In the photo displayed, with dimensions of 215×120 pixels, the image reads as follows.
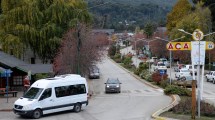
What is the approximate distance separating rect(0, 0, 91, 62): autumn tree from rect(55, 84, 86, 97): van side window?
64.4 feet

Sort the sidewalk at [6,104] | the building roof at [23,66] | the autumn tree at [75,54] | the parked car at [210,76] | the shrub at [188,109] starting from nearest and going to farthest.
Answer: the shrub at [188,109] → the sidewalk at [6,104] → the building roof at [23,66] → the autumn tree at [75,54] → the parked car at [210,76]

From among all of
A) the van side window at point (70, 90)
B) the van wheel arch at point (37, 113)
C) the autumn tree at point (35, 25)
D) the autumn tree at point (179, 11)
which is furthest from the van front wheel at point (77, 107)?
the autumn tree at point (179, 11)

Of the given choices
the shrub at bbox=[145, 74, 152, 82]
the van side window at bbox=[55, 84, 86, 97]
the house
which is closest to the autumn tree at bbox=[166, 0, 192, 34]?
the shrub at bbox=[145, 74, 152, 82]

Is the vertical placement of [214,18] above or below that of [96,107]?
above

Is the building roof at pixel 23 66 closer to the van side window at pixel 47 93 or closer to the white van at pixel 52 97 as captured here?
the white van at pixel 52 97

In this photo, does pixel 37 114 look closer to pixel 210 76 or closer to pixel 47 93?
pixel 47 93

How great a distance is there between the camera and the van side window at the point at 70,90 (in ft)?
86.3

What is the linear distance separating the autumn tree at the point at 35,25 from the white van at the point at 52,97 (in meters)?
19.9

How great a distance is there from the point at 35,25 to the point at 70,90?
21.6m

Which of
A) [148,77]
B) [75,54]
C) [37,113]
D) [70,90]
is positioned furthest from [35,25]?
[37,113]

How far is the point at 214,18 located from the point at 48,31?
159 ft

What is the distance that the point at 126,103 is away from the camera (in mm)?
33125

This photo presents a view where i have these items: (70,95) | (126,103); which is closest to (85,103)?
(70,95)

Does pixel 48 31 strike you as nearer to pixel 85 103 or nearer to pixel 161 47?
pixel 85 103
